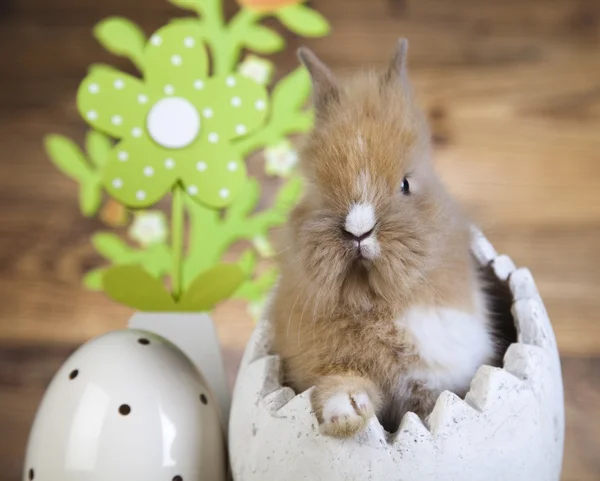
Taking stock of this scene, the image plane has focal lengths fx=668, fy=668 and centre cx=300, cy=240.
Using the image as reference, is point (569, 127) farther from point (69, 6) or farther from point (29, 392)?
point (29, 392)

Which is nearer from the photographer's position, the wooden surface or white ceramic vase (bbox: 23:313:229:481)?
white ceramic vase (bbox: 23:313:229:481)

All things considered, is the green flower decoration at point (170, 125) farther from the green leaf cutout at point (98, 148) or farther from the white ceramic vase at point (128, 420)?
the white ceramic vase at point (128, 420)

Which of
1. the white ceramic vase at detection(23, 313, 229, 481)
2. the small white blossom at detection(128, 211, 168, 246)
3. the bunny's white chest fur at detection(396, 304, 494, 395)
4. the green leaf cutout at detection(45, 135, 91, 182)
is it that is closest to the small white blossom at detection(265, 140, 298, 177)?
the small white blossom at detection(128, 211, 168, 246)

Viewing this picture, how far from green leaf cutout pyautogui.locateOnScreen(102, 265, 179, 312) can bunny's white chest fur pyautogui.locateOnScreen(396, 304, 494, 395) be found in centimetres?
37

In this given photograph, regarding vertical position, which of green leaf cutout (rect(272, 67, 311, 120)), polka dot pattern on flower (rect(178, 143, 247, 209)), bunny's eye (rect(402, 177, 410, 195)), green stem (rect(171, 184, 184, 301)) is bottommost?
bunny's eye (rect(402, 177, 410, 195))

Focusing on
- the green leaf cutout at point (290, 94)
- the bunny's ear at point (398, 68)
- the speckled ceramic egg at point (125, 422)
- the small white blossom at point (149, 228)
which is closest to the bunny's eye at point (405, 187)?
the bunny's ear at point (398, 68)

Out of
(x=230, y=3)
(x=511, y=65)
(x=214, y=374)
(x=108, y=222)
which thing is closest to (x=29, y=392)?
(x=108, y=222)

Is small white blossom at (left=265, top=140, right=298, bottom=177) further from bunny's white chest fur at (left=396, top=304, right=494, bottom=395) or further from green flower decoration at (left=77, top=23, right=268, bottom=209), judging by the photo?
bunny's white chest fur at (left=396, top=304, right=494, bottom=395)

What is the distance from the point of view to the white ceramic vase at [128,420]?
0.63m

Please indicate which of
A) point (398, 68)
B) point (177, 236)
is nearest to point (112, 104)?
point (177, 236)

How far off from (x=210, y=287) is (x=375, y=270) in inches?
14.1

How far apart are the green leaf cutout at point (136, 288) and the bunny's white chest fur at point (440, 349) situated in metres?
0.37

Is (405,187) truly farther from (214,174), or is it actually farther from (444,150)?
(444,150)

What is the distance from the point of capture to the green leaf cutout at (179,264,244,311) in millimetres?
840
